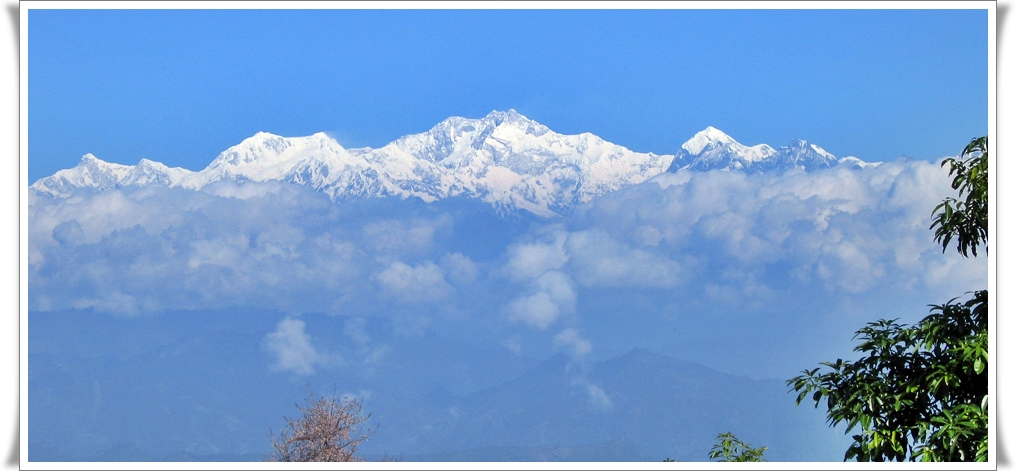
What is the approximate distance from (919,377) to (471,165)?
15.2 m

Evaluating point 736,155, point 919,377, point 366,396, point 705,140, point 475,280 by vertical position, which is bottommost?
point 919,377

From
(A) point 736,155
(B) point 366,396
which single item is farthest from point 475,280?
(A) point 736,155

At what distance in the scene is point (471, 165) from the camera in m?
19.4

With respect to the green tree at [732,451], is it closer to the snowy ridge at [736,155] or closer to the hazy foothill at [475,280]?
the hazy foothill at [475,280]

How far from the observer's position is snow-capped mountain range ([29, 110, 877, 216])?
1789 cm

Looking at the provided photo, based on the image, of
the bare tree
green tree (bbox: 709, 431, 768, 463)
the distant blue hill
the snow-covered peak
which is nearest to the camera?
green tree (bbox: 709, 431, 768, 463)

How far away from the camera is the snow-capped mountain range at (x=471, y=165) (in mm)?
17891

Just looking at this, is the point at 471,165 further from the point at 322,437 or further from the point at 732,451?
the point at 732,451

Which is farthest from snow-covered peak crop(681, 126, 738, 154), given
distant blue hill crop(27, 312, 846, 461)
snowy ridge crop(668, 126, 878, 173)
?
distant blue hill crop(27, 312, 846, 461)

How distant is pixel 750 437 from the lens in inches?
714

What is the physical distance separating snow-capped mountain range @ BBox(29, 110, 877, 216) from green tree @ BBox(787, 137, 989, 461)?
1316 cm

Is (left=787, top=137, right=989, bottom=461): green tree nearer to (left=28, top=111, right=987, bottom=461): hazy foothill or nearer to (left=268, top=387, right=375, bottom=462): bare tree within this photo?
(left=268, top=387, right=375, bottom=462): bare tree

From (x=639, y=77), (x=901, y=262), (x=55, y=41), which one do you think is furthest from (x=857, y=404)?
(x=55, y=41)
